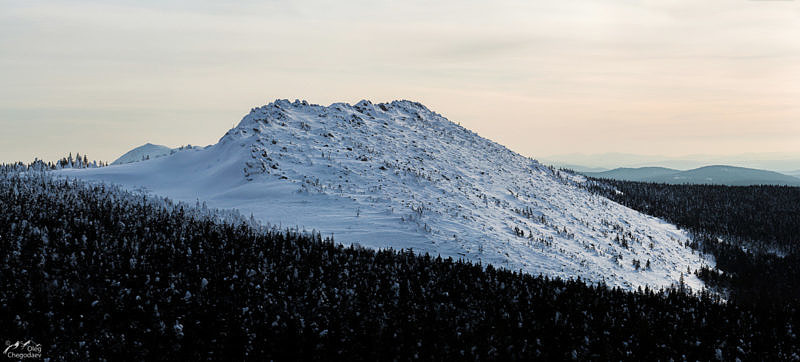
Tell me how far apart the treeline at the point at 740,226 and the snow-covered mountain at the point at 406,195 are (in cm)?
316

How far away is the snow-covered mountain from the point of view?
2166 cm

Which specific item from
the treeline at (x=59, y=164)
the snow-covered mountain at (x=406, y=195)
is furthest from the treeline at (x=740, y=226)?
the treeline at (x=59, y=164)

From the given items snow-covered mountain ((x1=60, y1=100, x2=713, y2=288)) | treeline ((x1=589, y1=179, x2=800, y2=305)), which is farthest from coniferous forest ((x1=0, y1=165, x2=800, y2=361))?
treeline ((x1=589, y1=179, x2=800, y2=305))

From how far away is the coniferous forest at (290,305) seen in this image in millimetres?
9727

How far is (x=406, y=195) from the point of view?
2652 centimetres

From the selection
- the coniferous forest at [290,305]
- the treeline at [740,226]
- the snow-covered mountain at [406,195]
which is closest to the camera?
the coniferous forest at [290,305]

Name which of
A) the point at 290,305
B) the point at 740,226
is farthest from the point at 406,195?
the point at 740,226

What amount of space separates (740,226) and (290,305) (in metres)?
64.4

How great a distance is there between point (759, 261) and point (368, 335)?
4360cm

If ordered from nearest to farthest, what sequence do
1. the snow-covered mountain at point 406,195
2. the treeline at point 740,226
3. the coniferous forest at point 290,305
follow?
the coniferous forest at point 290,305 < the snow-covered mountain at point 406,195 < the treeline at point 740,226

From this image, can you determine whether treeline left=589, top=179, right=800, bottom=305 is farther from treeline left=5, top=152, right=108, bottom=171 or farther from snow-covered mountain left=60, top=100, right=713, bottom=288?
treeline left=5, top=152, right=108, bottom=171

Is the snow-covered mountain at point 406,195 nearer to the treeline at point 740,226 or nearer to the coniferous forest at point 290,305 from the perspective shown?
the treeline at point 740,226

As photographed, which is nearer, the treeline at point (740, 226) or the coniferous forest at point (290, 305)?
the coniferous forest at point (290, 305)

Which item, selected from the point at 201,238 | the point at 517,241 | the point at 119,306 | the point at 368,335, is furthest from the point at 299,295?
the point at 517,241
